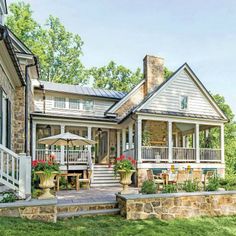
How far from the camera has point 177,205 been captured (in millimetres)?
7648

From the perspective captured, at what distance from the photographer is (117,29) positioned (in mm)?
18734

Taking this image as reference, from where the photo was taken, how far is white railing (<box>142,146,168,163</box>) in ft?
45.7

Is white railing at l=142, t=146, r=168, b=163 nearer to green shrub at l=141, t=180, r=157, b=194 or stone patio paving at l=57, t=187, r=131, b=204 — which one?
stone patio paving at l=57, t=187, r=131, b=204

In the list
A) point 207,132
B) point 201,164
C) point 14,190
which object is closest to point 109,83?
point 207,132

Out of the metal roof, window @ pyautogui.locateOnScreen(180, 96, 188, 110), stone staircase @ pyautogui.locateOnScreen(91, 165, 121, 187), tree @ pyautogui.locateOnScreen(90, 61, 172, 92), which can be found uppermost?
tree @ pyautogui.locateOnScreen(90, 61, 172, 92)

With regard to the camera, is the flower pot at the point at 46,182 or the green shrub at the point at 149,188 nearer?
the flower pot at the point at 46,182

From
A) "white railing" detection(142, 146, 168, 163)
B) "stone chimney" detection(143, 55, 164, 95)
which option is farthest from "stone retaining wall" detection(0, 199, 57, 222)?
"stone chimney" detection(143, 55, 164, 95)

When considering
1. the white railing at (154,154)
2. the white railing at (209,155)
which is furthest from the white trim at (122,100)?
the white railing at (209,155)

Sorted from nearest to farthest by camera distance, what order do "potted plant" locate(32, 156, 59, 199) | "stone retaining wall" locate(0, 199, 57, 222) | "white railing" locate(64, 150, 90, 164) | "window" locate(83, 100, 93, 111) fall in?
"stone retaining wall" locate(0, 199, 57, 222), "potted plant" locate(32, 156, 59, 199), "white railing" locate(64, 150, 90, 164), "window" locate(83, 100, 93, 111)

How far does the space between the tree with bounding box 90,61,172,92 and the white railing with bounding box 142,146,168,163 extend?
2283 centimetres

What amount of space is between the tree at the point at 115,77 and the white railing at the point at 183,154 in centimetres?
2232

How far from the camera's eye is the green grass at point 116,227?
5480mm

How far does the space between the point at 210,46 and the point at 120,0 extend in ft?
25.4

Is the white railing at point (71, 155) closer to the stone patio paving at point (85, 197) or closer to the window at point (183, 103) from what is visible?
the stone patio paving at point (85, 197)
